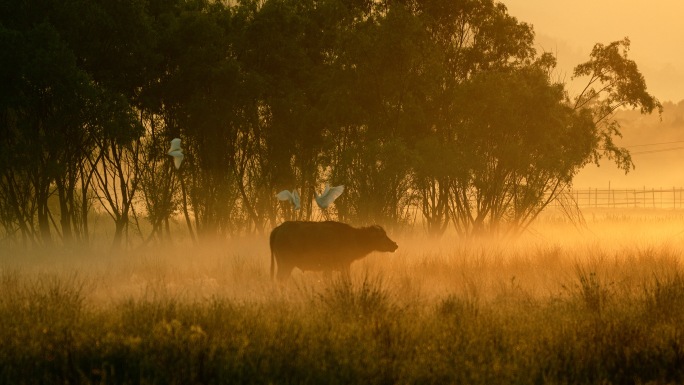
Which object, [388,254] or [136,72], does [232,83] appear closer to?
[136,72]

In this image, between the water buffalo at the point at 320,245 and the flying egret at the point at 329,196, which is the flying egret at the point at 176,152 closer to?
the flying egret at the point at 329,196

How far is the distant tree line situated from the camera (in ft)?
79.3

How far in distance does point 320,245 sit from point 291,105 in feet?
43.2

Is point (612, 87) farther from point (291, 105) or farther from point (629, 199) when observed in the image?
point (629, 199)

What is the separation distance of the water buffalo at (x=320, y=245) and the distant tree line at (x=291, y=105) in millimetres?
8646

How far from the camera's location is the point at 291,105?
28125 millimetres

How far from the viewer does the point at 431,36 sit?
27953mm

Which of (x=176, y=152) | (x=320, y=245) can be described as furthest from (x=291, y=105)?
(x=320, y=245)

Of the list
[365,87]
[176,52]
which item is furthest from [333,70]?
[176,52]

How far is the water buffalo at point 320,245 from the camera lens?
51.4 ft

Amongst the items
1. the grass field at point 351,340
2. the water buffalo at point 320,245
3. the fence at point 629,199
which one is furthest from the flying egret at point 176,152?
the fence at point 629,199

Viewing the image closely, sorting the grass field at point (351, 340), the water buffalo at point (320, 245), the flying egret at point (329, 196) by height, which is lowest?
the grass field at point (351, 340)

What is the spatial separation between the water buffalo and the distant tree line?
8.65m

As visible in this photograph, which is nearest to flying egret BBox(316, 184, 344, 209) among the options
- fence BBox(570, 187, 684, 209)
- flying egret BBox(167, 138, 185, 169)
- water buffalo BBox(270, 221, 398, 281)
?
water buffalo BBox(270, 221, 398, 281)
